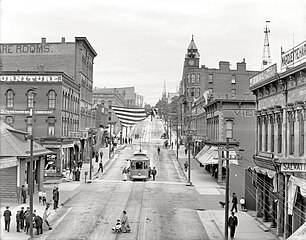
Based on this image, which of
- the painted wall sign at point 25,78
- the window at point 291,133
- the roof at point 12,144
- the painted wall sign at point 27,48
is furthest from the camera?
the painted wall sign at point 27,48

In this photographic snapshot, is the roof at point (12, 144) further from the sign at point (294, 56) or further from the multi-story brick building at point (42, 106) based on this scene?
the sign at point (294, 56)

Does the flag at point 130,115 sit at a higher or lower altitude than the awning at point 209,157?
higher

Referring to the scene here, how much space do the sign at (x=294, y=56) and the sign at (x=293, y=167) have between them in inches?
187

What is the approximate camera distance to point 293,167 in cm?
2158

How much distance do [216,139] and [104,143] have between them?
4723 centimetres

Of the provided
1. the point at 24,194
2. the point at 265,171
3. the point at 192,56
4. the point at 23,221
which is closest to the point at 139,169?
the point at 24,194

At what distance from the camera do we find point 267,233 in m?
27.6

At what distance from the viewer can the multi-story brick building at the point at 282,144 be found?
23406 mm

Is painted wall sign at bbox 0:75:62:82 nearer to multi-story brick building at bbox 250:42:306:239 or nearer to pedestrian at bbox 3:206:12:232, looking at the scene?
multi-story brick building at bbox 250:42:306:239

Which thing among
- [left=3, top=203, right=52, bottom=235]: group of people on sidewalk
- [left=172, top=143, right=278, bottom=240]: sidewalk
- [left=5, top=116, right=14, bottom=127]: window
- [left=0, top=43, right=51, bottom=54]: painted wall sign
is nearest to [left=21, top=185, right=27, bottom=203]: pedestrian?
[left=3, top=203, right=52, bottom=235]: group of people on sidewalk

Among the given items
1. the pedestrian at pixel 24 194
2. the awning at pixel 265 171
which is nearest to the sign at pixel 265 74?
the awning at pixel 265 171

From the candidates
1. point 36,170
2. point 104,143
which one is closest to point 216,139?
point 36,170

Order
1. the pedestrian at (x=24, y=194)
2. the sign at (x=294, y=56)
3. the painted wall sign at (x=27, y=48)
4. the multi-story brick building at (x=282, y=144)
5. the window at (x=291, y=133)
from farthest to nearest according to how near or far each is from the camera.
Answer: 1. the painted wall sign at (x=27, y=48)
2. the pedestrian at (x=24, y=194)
3. the window at (x=291, y=133)
4. the multi-story brick building at (x=282, y=144)
5. the sign at (x=294, y=56)

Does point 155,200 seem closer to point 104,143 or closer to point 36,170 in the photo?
point 36,170
